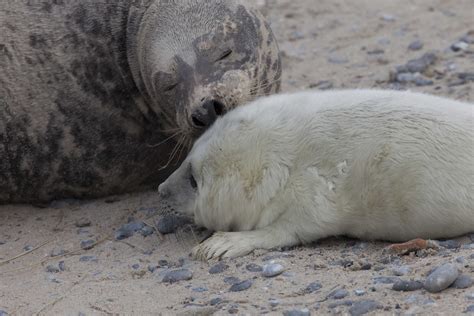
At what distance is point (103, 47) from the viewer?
197 inches

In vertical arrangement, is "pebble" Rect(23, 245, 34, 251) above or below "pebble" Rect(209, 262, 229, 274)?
below

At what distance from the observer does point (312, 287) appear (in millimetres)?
3414

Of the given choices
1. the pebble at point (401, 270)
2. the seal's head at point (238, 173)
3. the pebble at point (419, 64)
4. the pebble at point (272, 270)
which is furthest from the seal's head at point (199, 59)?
the pebble at point (419, 64)

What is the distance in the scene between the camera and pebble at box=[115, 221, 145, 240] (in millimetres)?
4438

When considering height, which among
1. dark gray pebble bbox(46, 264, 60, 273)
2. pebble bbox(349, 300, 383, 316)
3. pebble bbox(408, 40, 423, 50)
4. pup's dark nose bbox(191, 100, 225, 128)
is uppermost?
pup's dark nose bbox(191, 100, 225, 128)

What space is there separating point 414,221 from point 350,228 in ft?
0.84

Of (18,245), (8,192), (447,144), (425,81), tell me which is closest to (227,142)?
(447,144)

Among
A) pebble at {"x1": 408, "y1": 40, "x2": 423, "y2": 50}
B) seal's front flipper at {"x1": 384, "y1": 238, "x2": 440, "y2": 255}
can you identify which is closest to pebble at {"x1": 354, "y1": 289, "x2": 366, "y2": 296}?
seal's front flipper at {"x1": 384, "y1": 238, "x2": 440, "y2": 255}

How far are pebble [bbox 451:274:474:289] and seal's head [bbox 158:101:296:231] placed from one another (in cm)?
83

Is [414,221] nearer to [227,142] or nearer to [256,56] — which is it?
[227,142]

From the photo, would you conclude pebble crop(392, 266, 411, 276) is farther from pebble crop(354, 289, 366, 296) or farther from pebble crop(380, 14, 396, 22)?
pebble crop(380, 14, 396, 22)

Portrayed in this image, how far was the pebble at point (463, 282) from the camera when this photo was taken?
3.18 metres

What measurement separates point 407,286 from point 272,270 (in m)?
0.57

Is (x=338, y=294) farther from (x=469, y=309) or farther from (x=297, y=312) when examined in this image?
(x=469, y=309)
